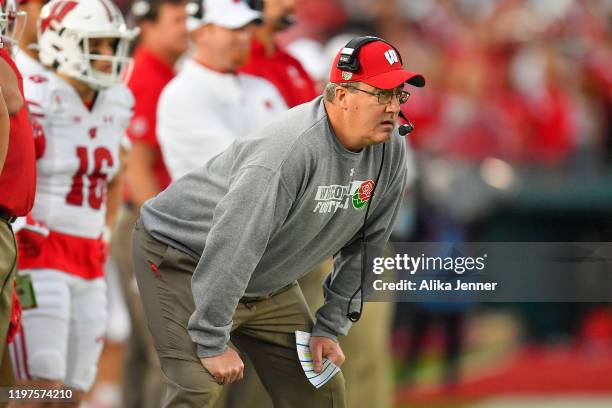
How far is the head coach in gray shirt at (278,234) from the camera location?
439 centimetres

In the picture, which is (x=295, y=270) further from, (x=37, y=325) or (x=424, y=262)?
(x=37, y=325)

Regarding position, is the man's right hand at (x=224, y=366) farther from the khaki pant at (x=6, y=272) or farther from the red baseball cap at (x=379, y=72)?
the red baseball cap at (x=379, y=72)

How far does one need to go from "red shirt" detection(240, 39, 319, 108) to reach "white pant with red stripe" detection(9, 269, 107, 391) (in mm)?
1372

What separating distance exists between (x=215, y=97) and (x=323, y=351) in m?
2.03

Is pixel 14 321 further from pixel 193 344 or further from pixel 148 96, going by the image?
pixel 148 96

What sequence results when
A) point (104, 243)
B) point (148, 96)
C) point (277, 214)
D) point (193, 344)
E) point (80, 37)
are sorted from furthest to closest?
point (148, 96) → point (104, 243) → point (80, 37) → point (193, 344) → point (277, 214)

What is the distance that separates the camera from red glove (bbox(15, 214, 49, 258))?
565 centimetres

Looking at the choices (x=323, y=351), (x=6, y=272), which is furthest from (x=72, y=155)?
(x=323, y=351)

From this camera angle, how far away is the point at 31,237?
570 centimetres

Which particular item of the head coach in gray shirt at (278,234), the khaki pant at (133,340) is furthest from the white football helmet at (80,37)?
the khaki pant at (133,340)

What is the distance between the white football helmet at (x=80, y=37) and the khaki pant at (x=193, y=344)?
45.2 inches

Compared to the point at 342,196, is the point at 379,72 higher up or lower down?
higher up

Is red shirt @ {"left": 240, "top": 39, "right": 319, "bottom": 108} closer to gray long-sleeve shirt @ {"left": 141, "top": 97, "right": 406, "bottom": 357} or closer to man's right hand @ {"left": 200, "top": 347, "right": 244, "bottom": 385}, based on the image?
gray long-sleeve shirt @ {"left": 141, "top": 97, "right": 406, "bottom": 357}

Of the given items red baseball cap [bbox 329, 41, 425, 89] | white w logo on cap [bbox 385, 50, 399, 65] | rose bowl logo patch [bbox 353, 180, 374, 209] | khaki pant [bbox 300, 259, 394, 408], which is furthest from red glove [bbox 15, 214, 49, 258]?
white w logo on cap [bbox 385, 50, 399, 65]
